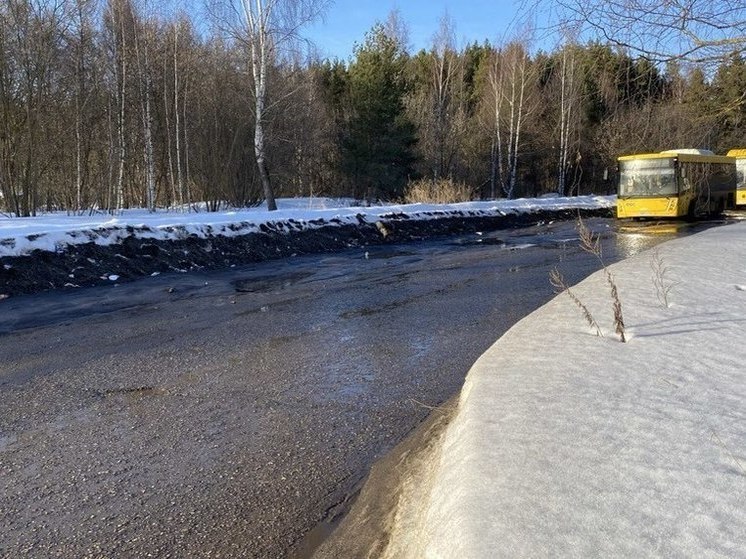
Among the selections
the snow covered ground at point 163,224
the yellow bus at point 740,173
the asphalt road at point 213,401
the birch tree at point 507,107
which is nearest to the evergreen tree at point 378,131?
the birch tree at point 507,107

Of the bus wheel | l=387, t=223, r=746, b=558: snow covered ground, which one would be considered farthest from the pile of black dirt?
l=387, t=223, r=746, b=558: snow covered ground

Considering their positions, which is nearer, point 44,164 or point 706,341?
point 706,341

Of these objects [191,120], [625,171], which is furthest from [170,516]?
[191,120]

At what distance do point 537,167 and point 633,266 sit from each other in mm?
43564

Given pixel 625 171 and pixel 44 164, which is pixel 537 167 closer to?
pixel 625 171

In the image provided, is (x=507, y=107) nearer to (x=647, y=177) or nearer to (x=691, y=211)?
(x=647, y=177)

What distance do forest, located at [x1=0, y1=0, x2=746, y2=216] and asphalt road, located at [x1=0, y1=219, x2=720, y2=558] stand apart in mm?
3494

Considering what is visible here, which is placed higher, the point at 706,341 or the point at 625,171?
the point at 625,171

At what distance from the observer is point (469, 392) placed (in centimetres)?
442

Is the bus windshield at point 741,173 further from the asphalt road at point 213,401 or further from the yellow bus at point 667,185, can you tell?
the asphalt road at point 213,401

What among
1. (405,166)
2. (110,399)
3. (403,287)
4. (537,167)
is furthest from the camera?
(537,167)

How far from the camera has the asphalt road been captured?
352 centimetres

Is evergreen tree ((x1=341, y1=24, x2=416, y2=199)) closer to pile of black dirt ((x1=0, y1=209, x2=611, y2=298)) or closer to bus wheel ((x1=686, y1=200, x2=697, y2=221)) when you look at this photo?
pile of black dirt ((x1=0, y1=209, x2=611, y2=298))

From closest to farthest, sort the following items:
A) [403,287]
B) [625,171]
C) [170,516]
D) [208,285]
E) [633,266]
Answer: [170,516] → [633,266] → [403,287] → [208,285] → [625,171]
